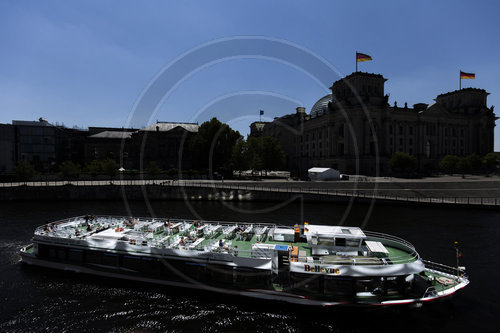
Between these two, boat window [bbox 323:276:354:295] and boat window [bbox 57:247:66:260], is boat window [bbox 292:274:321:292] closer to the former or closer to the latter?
boat window [bbox 323:276:354:295]

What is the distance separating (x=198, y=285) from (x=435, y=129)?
407ft

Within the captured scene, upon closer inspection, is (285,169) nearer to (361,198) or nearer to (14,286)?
(361,198)

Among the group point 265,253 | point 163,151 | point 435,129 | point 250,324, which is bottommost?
point 250,324

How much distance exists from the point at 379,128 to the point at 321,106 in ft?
100

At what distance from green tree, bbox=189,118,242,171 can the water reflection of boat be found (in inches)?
2896

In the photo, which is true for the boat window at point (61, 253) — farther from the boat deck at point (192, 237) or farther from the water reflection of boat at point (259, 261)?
the boat deck at point (192, 237)

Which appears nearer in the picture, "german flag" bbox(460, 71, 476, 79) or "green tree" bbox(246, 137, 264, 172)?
"green tree" bbox(246, 137, 264, 172)

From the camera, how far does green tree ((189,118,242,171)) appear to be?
98125mm

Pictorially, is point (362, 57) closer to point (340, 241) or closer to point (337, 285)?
point (340, 241)

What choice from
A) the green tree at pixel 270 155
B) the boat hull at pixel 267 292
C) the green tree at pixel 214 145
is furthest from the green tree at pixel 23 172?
the green tree at pixel 270 155

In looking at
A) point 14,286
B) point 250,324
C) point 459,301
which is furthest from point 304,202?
point 14,286

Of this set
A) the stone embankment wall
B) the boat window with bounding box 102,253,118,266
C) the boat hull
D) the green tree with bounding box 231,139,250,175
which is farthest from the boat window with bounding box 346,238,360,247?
the green tree with bounding box 231,139,250,175

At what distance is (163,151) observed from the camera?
122 meters

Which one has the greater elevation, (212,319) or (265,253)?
(265,253)
